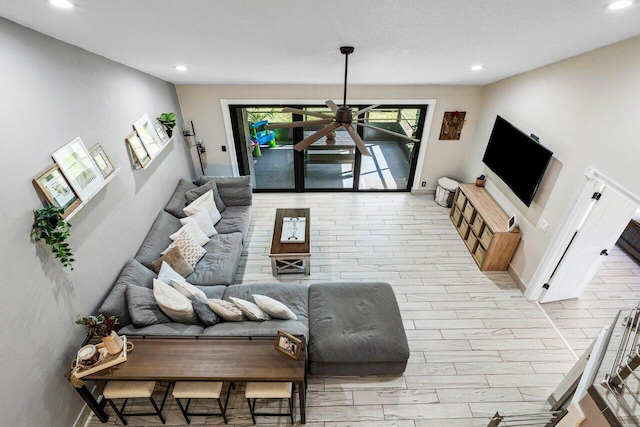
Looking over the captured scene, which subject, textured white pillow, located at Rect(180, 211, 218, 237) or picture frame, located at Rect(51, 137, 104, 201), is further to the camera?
textured white pillow, located at Rect(180, 211, 218, 237)

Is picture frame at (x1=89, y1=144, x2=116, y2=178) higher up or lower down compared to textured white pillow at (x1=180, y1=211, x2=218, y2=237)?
higher up

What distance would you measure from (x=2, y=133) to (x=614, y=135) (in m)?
5.00

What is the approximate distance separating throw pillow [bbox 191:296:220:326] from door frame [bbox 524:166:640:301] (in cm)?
388

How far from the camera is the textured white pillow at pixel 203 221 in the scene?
427 centimetres

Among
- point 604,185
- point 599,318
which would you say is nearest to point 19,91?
point 604,185

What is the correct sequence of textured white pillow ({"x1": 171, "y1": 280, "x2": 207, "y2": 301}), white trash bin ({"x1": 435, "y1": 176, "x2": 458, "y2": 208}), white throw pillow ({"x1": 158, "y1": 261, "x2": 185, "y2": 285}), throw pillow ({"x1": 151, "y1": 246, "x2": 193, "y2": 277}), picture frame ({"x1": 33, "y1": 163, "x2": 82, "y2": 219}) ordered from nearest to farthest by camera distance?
picture frame ({"x1": 33, "y1": 163, "x2": 82, "y2": 219}), textured white pillow ({"x1": 171, "y1": 280, "x2": 207, "y2": 301}), white throw pillow ({"x1": 158, "y1": 261, "x2": 185, "y2": 285}), throw pillow ({"x1": 151, "y1": 246, "x2": 193, "y2": 277}), white trash bin ({"x1": 435, "y1": 176, "x2": 458, "y2": 208})

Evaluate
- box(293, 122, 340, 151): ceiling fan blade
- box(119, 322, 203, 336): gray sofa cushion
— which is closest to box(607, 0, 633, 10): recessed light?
box(293, 122, 340, 151): ceiling fan blade

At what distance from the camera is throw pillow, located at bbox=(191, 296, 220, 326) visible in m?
2.93

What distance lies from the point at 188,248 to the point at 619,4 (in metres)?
4.25

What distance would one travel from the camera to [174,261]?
11.8ft

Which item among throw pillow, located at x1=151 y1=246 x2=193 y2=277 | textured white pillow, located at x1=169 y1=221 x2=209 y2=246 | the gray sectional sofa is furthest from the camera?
textured white pillow, located at x1=169 y1=221 x2=209 y2=246

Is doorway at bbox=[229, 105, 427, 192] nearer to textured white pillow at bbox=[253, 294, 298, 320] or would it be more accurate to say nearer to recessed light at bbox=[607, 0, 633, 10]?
textured white pillow at bbox=[253, 294, 298, 320]

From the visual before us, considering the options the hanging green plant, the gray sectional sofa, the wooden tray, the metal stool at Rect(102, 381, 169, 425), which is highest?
the hanging green plant

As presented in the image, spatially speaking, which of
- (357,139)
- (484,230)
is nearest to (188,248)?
(357,139)
